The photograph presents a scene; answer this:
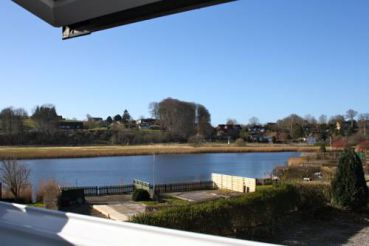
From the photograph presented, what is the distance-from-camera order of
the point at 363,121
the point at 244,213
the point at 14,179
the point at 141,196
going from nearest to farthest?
the point at 244,213, the point at 141,196, the point at 14,179, the point at 363,121

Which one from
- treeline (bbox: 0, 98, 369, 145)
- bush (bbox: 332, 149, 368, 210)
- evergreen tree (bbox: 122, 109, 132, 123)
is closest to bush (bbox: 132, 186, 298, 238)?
bush (bbox: 332, 149, 368, 210)

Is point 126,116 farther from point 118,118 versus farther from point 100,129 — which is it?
point 100,129

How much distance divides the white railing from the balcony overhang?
1.21m

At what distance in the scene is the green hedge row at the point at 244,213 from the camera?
11.6 m

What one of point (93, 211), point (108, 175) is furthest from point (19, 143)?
point (93, 211)

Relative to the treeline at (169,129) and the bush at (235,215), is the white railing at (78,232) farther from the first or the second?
the treeline at (169,129)

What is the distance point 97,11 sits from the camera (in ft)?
9.93

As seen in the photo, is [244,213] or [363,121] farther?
[363,121]

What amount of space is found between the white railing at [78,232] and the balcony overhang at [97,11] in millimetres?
1214

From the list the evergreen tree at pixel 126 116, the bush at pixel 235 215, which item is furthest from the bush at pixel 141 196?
the evergreen tree at pixel 126 116

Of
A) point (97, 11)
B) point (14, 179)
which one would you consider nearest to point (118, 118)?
point (14, 179)

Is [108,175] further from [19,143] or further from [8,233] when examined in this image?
[19,143]

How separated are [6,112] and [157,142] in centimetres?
3221

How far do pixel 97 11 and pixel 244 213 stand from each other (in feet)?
37.3
